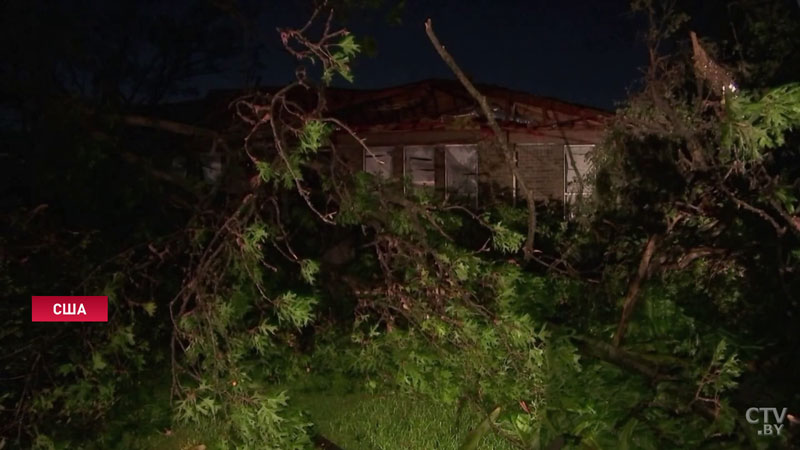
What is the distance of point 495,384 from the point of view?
6160 millimetres

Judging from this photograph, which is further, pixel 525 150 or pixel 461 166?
pixel 461 166

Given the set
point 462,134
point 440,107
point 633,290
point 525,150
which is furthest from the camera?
point 525,150

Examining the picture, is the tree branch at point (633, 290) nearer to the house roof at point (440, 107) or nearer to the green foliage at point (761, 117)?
the green foliage at point (761, 117)

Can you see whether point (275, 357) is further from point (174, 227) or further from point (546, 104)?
point (546, 104)

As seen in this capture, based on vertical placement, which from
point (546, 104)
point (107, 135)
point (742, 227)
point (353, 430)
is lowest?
point (353, 430)

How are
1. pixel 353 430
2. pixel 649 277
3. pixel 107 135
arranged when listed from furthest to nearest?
pixel 649 277 < pixel 107 135 < pixel 353 430

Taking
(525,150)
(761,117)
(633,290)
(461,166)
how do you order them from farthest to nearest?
(461,166) → (525,150) → (633,290) → (761,117)

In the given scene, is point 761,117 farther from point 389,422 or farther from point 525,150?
point 525,150

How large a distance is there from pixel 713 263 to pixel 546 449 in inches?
130

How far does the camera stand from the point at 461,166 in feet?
52.4

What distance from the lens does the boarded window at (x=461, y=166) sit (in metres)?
15.7

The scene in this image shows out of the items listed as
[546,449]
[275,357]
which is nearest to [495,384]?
[546,449]

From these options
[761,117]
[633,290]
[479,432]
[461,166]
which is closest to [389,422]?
[479,432]

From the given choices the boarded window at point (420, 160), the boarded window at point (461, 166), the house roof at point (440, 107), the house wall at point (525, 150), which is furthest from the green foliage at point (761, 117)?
the boarded window at point (420, 160)
